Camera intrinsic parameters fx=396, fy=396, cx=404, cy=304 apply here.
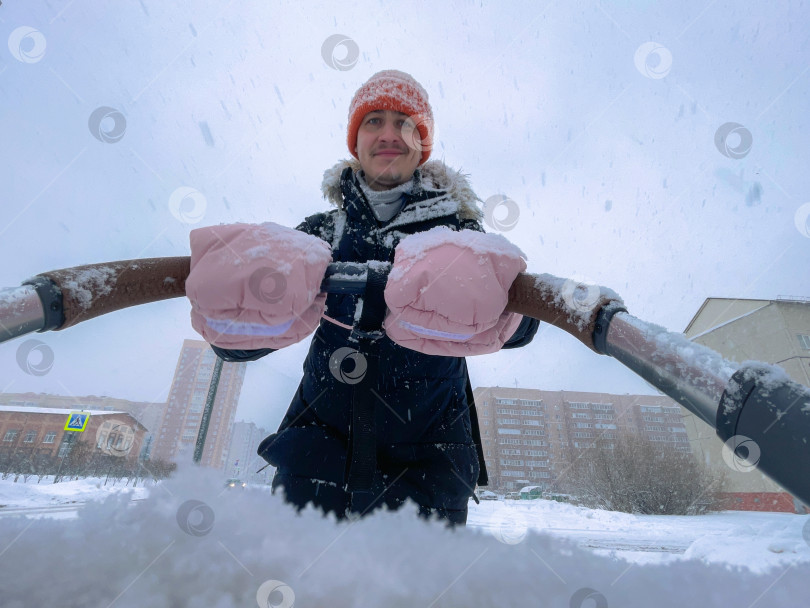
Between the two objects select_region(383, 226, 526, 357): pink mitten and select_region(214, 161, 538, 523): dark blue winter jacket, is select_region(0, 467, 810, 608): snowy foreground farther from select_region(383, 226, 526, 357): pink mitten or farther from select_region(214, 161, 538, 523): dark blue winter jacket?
select_region(214, 161, 538, 523): dark blue winter jacket

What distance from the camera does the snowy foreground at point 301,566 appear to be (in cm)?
45

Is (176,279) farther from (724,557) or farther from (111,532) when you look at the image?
(724,557)

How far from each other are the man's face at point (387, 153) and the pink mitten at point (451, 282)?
3.19 feet

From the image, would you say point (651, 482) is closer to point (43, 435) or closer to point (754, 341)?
point (754, 341)

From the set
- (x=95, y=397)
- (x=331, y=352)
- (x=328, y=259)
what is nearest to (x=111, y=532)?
(x=328, y=259)

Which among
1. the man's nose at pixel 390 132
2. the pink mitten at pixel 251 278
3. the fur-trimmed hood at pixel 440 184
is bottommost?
the pink mitten at pixel 251 278

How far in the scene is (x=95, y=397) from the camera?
160 feet

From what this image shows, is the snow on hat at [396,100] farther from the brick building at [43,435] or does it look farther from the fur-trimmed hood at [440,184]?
the brick building at [43,435]

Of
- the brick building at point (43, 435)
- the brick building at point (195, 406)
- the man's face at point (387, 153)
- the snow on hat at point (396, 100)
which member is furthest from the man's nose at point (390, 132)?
the brick building at point (43, 435)

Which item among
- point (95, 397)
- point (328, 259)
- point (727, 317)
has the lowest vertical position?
point (95, 397)

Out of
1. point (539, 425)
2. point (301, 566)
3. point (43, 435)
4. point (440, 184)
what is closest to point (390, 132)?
point (440, 184)

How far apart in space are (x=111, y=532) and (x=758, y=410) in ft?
2.56

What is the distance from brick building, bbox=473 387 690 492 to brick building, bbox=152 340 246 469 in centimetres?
2449

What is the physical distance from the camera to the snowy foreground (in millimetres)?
455
